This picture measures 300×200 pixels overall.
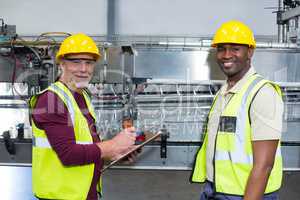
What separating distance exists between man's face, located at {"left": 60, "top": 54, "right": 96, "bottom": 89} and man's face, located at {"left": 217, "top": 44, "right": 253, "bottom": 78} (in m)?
0.45

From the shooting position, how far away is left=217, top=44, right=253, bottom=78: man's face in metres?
1.12

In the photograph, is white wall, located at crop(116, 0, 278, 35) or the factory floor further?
white wall, located at crop(116, 0, 278, 35)

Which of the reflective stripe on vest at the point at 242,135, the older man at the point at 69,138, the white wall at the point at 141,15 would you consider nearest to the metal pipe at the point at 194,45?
the older man at the point at 69,138

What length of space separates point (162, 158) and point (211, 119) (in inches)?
12.6

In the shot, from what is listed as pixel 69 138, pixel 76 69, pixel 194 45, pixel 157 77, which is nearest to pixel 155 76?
pixel 157 77

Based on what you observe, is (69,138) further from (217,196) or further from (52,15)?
(52,15)

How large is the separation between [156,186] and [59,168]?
84.6 inches

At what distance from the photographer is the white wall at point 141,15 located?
179 inches

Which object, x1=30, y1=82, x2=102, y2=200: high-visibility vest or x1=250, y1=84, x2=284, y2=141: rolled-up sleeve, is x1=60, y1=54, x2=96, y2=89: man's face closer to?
x1=30, y1=82, x2=102, y2=200: high-visibility vest

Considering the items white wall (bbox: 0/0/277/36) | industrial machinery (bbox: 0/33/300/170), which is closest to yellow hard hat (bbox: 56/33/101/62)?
industrial machinery (bbox: 0/33/300/170)

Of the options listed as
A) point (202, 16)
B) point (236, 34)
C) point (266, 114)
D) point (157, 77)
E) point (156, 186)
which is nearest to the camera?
point (266, 114)

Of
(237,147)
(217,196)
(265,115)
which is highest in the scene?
(265,115)

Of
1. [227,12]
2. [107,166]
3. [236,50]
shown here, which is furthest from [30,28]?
[236,50]

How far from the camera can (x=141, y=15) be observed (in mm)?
4672
